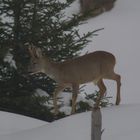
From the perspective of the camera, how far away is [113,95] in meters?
18.0

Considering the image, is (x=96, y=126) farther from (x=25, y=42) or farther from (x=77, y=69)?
(x=25, y=42)

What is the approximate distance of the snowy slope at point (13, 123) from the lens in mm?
7384

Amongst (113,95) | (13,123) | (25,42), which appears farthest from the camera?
(113,95)

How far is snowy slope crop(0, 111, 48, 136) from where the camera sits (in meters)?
7.38

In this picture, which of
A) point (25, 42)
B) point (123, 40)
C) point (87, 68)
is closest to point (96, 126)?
point (87, 68)

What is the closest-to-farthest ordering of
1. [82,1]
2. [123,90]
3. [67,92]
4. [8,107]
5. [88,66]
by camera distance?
[88,66] < [8,107] < [67,92] < [123,90] < [82,1]

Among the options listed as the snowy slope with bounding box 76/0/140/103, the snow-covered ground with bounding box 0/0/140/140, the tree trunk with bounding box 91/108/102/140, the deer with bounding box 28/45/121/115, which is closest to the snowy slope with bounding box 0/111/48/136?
the snow-covered ground with bounding box 0/0/140/140

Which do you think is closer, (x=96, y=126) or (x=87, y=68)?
(x=96, y=126)

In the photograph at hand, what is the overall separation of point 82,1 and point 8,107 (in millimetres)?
19473

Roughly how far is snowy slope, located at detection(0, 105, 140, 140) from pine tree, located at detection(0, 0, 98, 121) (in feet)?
9.56

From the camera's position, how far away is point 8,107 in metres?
9.78

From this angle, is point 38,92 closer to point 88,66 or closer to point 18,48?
point 18,48

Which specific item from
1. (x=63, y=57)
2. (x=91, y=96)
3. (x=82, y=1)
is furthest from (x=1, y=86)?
(x=82, y=1)

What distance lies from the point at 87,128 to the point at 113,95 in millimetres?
11675
